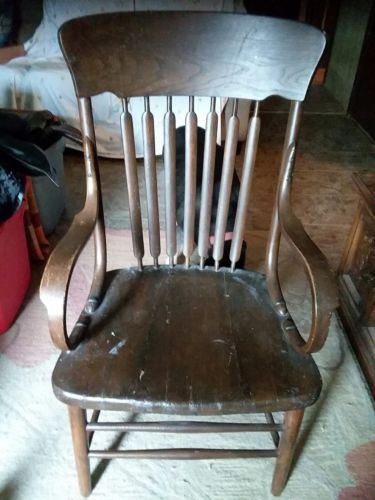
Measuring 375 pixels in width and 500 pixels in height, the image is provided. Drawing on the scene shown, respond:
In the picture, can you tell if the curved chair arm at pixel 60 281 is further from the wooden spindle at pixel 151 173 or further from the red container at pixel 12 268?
the red container at pixel 12 268

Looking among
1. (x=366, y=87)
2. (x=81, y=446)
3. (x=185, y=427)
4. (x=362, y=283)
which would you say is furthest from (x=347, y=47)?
(x=81, y=446)

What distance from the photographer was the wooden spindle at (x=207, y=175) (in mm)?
933

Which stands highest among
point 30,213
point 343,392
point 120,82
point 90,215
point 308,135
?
point 120,82

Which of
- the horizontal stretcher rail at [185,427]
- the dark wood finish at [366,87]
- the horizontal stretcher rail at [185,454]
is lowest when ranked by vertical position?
the dark wood finish at [366,87]

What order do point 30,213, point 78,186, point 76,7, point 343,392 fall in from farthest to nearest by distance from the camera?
point 76,7, point 78,186, point 30,213, point 343,392

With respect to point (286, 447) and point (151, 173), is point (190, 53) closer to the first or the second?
point (151, 173)

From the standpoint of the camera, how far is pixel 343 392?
129 centimetres

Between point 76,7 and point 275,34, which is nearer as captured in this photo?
point 275,34

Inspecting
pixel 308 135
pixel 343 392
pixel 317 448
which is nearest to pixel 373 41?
pixel 308 135

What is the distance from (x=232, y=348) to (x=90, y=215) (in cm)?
41

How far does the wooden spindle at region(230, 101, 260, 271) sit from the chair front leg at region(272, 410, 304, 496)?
39cm

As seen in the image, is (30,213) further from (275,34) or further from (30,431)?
(275,34)

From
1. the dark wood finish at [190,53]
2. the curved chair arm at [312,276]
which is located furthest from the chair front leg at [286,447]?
the dark wood finish at [190,53]

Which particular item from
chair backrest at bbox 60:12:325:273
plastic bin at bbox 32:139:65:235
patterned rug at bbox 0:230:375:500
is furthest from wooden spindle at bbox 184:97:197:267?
plastic bin at bbox 32:139:65:235
